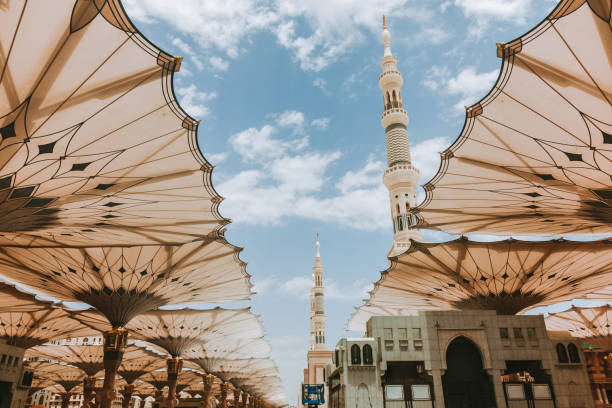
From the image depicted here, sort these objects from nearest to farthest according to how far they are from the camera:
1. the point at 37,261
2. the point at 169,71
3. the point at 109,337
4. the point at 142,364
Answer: the point at 169,71, the point at 37,261, the point at 109,337, the point at 142,364

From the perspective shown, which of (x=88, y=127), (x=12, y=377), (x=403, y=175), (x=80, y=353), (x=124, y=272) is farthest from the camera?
(x=403, y=175)

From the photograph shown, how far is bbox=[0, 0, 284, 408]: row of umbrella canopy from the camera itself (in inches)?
371

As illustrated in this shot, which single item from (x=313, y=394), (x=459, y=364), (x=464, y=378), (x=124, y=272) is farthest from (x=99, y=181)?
(x=464, y=378)

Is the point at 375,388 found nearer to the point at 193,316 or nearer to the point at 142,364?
the point at 193,316

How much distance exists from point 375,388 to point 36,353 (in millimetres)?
35453

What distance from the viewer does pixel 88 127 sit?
1134cm

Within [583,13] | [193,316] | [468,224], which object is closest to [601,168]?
[583,13]

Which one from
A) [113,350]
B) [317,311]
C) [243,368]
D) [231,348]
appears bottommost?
[113,350]

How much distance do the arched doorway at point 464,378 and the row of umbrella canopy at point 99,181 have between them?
1269 centimetres

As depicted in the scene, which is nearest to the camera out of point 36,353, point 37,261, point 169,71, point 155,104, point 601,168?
point 169,71

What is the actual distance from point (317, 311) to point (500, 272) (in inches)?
2026

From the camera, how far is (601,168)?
1300cm

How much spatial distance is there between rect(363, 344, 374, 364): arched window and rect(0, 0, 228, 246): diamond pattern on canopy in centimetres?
1107

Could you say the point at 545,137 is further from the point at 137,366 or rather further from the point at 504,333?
the point at 137,366
